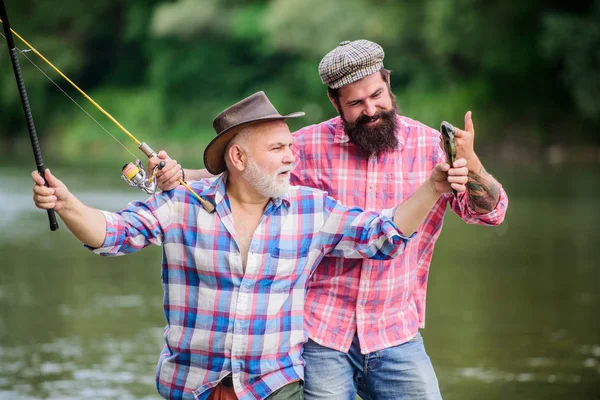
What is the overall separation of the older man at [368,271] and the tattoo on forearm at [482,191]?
158mm

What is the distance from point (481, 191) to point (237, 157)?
A: 0.96m

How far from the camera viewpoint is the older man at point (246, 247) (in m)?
3.97

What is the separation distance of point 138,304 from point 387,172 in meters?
6.89

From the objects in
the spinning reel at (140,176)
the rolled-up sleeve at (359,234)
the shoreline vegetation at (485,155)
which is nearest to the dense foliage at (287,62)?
the shoreline vegetation at (485,155)

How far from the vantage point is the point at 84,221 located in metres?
3.79

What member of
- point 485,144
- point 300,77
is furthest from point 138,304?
point 300,77

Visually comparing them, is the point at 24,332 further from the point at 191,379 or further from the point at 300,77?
the point at 300,77

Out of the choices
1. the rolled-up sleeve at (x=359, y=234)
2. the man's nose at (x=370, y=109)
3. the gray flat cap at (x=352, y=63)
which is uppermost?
the gray flat cap at (x=352, y=63)

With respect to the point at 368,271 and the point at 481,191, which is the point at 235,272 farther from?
the point at 481,191

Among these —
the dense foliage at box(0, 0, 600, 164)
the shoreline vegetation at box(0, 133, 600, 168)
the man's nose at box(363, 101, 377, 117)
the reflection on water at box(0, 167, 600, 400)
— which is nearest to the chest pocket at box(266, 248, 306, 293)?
the man's nose at box(363, 101, 377, 117)

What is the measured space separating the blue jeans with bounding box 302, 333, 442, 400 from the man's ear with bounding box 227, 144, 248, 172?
0.81m

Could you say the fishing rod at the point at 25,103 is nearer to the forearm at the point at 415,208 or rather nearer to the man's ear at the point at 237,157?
the man's ear at the point at 237,157

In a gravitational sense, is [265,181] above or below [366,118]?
below

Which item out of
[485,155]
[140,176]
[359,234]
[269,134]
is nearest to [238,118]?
[269,134]
